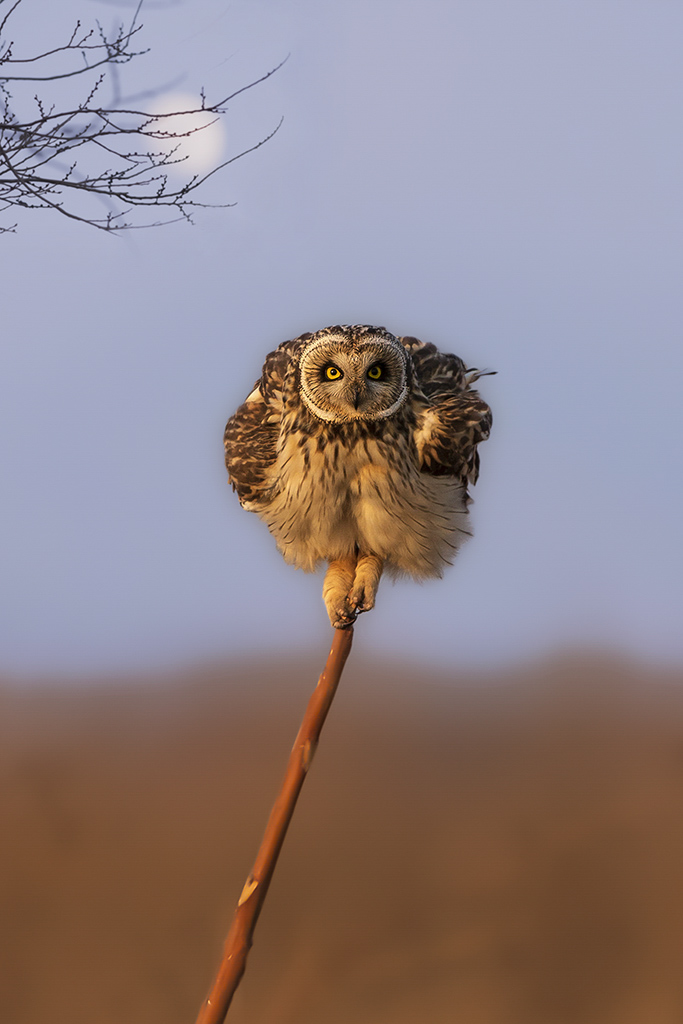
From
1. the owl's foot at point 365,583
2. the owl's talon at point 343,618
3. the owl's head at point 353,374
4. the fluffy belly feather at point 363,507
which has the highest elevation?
the owl's head at point 353,374

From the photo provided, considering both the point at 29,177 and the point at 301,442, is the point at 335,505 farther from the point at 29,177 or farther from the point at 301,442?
the point at 29,177

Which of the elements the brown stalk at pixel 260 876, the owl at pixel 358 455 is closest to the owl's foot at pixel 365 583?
the owl at pixel 358 455

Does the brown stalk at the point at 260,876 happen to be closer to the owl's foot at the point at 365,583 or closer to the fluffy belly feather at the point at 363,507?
the owl's foot at the point at 365,583

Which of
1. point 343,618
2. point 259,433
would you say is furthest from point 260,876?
point 259,433

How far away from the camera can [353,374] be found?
108cm

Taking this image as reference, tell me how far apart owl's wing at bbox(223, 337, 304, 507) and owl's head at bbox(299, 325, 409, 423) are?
127 millimetres

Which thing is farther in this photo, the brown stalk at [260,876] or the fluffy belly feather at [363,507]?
the fluffy belly feather at [363,507]

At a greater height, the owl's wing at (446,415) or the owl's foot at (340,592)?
the owl's wing at (446,415)

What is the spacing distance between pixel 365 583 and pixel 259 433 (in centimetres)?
28

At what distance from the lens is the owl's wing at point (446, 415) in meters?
1.22

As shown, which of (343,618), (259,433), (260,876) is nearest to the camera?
(260,876)

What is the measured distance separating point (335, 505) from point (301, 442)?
0.11 meters

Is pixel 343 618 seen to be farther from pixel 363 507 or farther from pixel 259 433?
pixel 259 433

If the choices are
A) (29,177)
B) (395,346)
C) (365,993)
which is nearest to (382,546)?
(395,346)
